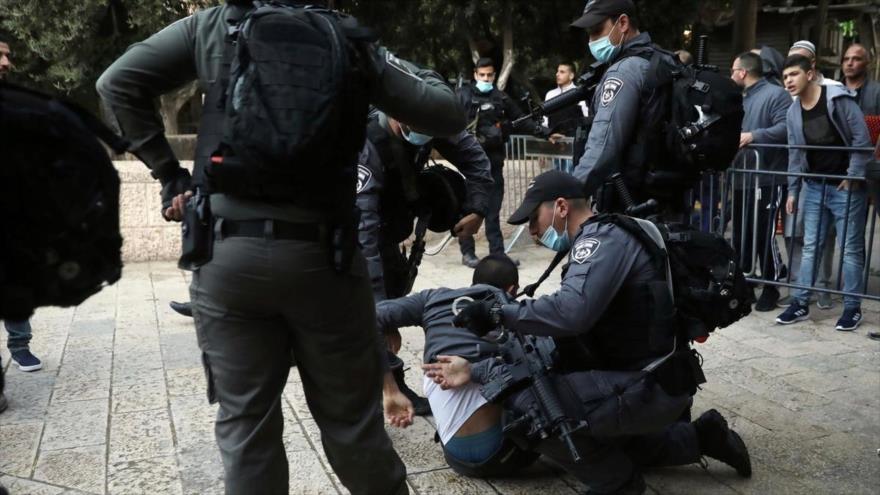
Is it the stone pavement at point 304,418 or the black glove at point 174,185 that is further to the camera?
the stone pavement at point 304,418

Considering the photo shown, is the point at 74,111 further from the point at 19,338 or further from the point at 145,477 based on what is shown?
the point at 19,338

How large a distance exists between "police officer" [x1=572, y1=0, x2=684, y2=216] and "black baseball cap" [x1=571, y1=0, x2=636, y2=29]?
181 mm

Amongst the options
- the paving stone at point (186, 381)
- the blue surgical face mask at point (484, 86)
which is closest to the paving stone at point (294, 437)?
the paving stone at point (186, 381)

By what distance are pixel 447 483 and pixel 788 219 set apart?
3892mm

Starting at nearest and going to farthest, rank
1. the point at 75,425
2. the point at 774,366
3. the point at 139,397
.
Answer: the point at 75,425 → the point at 139,397 → the point at 774,366

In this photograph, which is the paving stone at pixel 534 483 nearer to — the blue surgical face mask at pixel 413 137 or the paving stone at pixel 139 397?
the blue surgical face mask at pixel 413 137

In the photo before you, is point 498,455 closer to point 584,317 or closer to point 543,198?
point 584,317

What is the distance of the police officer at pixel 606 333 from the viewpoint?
9.68 feet

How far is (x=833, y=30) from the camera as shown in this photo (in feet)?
81.0

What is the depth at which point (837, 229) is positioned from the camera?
19.3 feet

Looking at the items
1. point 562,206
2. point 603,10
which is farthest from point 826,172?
point 562,206

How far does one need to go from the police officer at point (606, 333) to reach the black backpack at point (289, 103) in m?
1.04

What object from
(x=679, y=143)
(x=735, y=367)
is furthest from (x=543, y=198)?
(x=735, y=367)

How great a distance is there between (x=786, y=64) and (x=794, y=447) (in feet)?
10.6
